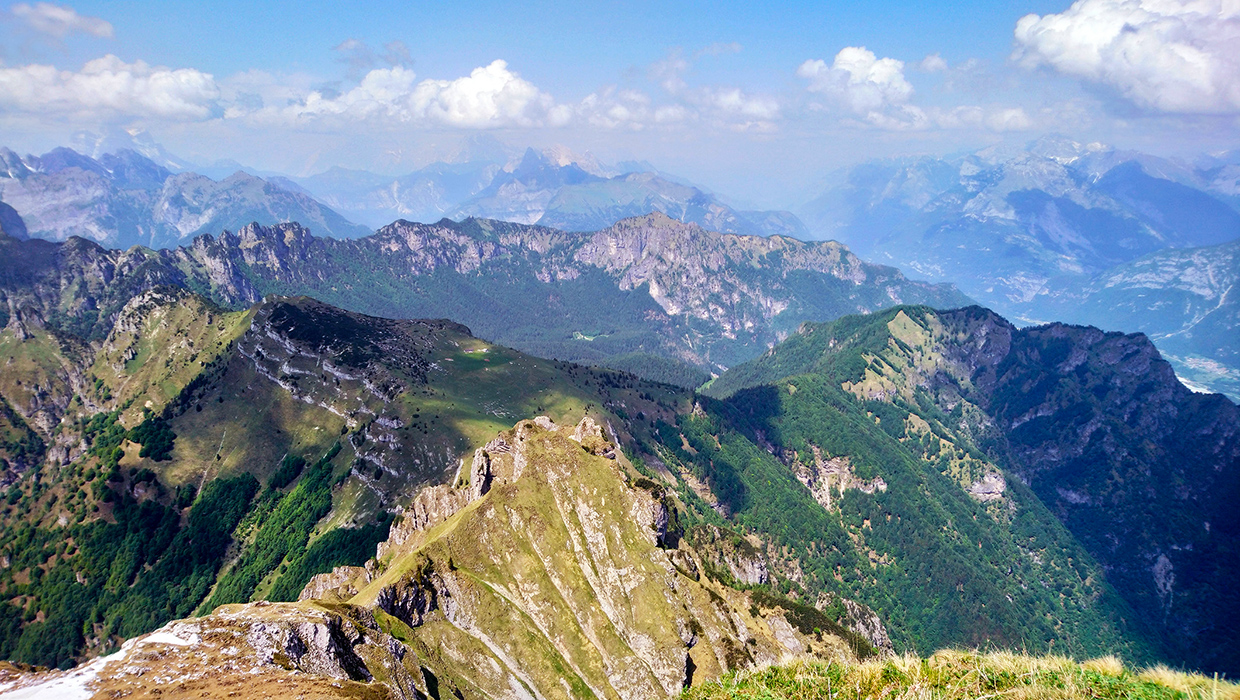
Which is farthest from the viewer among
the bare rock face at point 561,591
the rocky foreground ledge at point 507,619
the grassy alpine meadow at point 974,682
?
the bare rock face at point 561,591

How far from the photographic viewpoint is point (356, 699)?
54000 millimetres

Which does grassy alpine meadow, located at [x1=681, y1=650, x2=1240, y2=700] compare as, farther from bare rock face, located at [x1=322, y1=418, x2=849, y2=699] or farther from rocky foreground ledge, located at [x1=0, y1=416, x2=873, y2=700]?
bare rock face, located at [x1=322, y1=418, x2=849, y2=699]

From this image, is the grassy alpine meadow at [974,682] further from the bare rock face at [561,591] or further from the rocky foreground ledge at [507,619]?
the bare rock face at [561,591]

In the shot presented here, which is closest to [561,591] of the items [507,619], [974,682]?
[507,619]

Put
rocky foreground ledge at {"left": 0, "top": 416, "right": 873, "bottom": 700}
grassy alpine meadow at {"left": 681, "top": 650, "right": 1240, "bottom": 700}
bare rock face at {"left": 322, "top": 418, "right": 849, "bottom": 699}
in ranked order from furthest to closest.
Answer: bare rock face at {"left": 322, "top": 418, "right": 849, "bottom": 699} < rocky foreground ledge at {"left": 0, "top": 416, "right": 873, "bottom": 700} < grassy alpine meadow at {"left": 681, "top": 650, "right": 1240, "bottom": 700}

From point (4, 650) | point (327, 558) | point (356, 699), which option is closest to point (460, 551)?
point (356, 699)

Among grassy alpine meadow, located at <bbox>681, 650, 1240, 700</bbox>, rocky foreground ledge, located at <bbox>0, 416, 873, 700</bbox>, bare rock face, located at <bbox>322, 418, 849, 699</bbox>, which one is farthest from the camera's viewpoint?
bare rock face, located at <bbox>322, 418, 849, 699</bbox>

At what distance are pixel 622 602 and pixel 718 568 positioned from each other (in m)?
71.9

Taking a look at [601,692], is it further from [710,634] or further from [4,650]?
[4,650]

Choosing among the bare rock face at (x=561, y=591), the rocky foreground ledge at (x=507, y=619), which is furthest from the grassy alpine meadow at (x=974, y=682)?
the bare rock face at (x=561, y=591)

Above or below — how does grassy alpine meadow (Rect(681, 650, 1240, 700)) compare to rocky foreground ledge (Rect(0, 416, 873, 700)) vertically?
above

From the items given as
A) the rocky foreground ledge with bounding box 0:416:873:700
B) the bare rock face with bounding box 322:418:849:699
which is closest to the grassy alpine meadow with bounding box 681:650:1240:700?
the rocky foreground ledge with bounding box 0:416:873:700

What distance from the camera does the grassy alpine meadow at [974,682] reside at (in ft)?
75.4

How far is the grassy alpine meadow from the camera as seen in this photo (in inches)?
904
